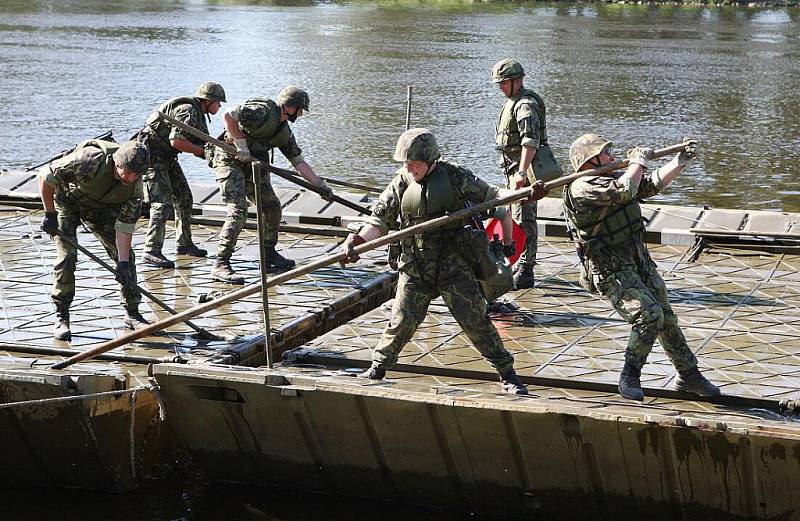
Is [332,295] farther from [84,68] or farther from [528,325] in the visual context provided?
[84,68]

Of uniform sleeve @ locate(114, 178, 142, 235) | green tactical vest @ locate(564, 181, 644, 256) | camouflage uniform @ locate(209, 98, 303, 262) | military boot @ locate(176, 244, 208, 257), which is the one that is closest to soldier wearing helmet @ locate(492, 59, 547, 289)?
camouflage uniform @ locate(209, 98, 303, 262)

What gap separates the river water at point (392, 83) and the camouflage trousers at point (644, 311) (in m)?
1.73

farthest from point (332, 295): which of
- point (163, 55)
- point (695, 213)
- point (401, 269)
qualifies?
point (163, 55)

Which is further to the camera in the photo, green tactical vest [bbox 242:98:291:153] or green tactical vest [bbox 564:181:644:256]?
green tactical vest [bbox 242:98:291:153]

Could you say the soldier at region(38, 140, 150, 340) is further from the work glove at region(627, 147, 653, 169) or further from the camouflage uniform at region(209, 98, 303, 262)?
the work glove at region(627, 147, 653, 169)

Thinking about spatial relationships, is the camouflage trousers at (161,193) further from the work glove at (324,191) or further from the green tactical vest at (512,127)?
the green tactical vest at (512,127)

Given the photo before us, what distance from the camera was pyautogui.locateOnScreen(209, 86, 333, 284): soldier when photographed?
11023mm

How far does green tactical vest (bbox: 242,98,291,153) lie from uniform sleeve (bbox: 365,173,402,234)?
122 inches

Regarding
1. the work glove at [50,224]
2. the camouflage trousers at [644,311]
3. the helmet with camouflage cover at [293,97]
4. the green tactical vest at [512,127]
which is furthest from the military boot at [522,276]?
the work glove at [50,224]

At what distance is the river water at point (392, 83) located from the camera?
18203mm

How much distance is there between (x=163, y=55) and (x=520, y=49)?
8.72 meters

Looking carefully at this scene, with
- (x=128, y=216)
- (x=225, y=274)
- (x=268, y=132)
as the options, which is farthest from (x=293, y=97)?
(x=128, y=216)

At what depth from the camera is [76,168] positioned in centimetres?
916

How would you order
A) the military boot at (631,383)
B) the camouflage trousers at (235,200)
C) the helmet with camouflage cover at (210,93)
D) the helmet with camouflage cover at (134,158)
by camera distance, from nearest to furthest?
the military boot at (631,383) → the helmet with camouflage cover at (134,158) → the camouflage trousers at (235,200) → the helmet with camouflage cover at (210,93)
